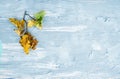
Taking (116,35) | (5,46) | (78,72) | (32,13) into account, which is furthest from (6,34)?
(116,35)

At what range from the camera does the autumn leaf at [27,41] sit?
139 centimetres

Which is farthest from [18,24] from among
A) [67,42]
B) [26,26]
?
[67,42]

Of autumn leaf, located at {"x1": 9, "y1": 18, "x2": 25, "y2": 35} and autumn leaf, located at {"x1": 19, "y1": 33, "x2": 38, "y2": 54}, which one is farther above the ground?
autumn leaf, located at {"x1": 9, "y1": 18, "x2": 25, "y2": 35}

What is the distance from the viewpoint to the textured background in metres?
1.40

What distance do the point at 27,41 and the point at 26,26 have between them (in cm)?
7

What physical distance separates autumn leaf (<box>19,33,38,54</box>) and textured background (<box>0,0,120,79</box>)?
0.09ft

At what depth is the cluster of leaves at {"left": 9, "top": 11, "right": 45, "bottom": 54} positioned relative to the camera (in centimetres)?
138

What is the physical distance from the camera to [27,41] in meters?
1.39

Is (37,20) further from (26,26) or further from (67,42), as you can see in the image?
(67,42)

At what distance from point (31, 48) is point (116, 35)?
1.38ft

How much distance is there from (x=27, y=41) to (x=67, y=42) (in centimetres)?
20

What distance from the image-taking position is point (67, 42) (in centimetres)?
144

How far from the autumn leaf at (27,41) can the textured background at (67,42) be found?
0.03 m

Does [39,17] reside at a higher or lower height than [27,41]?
higher
